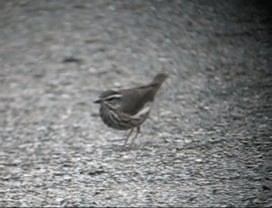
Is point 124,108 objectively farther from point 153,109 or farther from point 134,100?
point 153,109

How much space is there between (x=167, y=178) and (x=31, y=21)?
5.78m

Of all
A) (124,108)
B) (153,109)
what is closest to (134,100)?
(124,108)

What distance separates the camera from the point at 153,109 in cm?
927

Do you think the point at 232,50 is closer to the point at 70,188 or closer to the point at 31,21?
the point at 31,21

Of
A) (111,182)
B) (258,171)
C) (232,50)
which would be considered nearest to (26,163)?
(111,182)

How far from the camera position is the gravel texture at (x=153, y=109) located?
22.9ft

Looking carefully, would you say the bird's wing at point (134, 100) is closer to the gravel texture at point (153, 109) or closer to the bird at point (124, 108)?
the bird at point (124, 108)

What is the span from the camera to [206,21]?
12.5m

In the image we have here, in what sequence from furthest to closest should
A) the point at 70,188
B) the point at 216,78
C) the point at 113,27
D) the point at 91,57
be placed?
the point at 113,27, the point at 91,57, the point at 216,78, the point at 70,188

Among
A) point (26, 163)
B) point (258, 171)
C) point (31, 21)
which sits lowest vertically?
point (31, 21)

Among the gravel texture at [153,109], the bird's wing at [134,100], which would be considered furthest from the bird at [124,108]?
the gravel texture at [153,109]

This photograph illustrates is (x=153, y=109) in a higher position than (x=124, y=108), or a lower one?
lower

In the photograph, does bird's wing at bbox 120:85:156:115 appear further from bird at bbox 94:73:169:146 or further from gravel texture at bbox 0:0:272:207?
gravel texture at bbox 0:0:272:207

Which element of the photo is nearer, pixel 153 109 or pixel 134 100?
pixel 134 100
